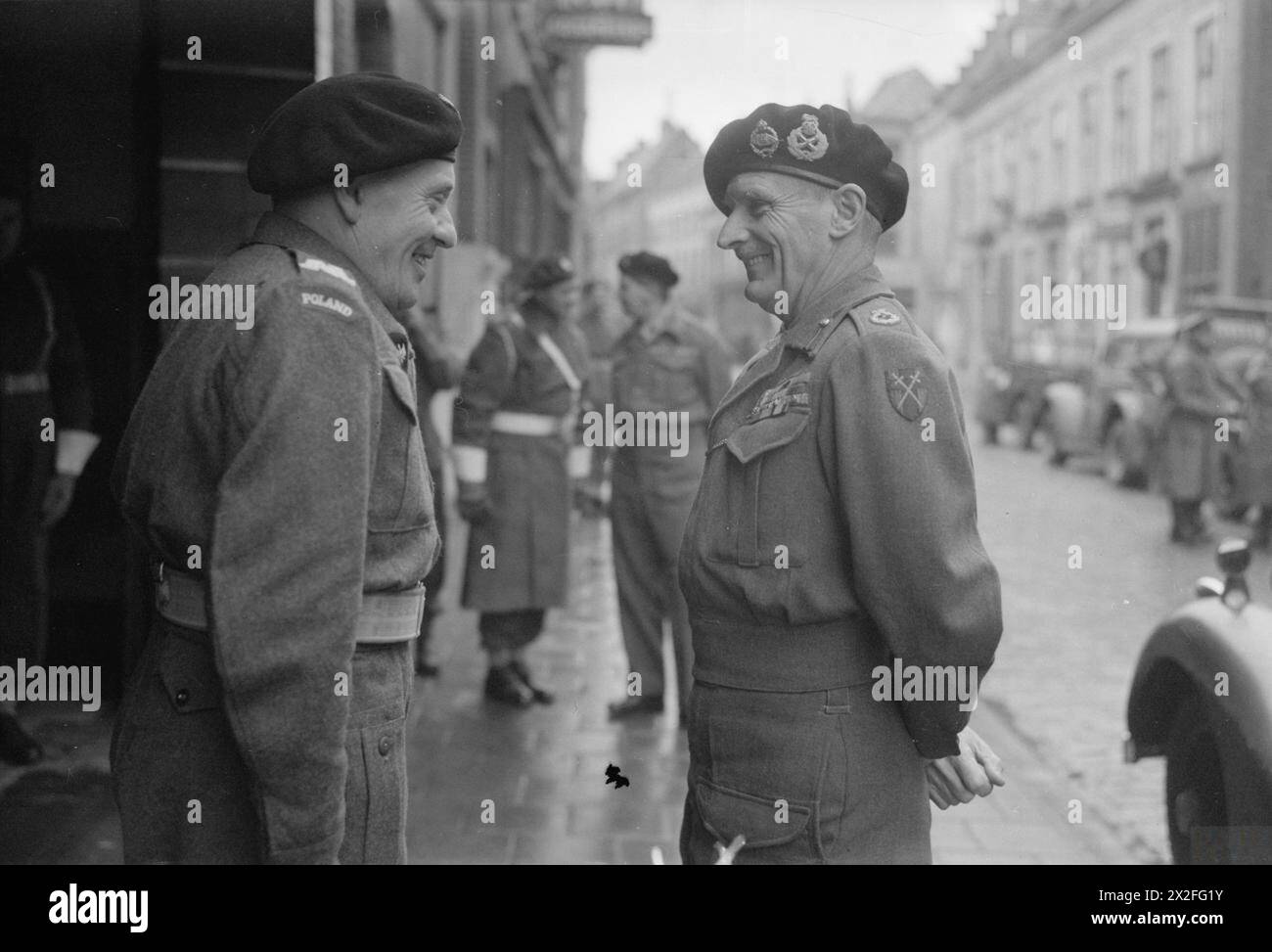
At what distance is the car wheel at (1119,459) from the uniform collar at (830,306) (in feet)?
46.4

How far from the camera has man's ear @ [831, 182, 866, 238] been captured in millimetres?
2449

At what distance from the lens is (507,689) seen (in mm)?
6582

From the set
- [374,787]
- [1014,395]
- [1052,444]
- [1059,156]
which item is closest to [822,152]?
[374,787]

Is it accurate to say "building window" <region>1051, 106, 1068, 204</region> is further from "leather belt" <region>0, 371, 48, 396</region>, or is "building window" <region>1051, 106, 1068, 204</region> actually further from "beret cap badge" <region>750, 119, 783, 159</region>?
"beret cap badge" <region>750, 119, 783, 159</region>

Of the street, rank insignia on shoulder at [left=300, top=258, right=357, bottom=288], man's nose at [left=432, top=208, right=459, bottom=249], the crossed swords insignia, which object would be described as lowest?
the street

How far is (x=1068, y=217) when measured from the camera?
29.8 metres

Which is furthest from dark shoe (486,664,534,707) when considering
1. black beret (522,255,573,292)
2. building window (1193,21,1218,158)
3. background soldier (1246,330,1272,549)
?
building window (1193,21,1218,158)

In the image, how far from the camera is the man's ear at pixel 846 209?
245 cm

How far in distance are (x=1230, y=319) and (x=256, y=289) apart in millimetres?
15718

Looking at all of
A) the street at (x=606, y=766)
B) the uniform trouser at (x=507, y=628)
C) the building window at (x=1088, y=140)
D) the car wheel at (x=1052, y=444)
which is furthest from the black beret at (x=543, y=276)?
the building window at (x=1088, y=140)

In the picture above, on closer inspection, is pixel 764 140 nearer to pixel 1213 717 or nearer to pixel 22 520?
pixel 1213 717

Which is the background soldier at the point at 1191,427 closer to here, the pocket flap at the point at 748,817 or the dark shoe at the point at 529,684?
the dark shoe at the point at 529,684

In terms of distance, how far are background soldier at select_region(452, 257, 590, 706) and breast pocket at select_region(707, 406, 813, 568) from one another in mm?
4184

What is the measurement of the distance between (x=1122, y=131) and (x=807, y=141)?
2783 centimetres
